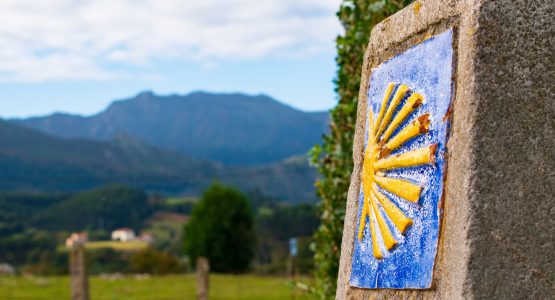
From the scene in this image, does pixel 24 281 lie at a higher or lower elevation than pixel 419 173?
lower

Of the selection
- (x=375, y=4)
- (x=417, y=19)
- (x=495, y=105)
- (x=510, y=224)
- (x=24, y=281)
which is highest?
(x=375, y=4)

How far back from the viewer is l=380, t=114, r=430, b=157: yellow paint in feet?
11.9

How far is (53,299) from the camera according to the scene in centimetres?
2316

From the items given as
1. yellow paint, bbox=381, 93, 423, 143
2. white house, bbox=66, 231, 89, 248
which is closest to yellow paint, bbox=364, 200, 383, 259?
yellow paint, bbox=381, 93, 423, 143

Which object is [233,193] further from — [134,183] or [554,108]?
[134,183]

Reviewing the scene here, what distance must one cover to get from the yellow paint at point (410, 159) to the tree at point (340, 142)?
209 centimetres

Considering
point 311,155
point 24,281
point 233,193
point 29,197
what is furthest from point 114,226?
point 311,155

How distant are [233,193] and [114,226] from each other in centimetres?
7264

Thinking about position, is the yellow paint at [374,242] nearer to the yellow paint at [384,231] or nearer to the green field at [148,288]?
the yellow paint at [384,231]

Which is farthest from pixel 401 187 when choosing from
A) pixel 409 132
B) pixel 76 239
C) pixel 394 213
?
pixel 76 239

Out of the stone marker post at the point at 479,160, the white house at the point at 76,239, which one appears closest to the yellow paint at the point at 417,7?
the stone marker post at the point at 479,160

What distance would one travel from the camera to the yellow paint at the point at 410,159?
11.6 ft

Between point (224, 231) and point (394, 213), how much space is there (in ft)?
141

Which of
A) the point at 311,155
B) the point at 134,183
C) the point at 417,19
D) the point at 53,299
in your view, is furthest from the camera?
the point at 134,183
